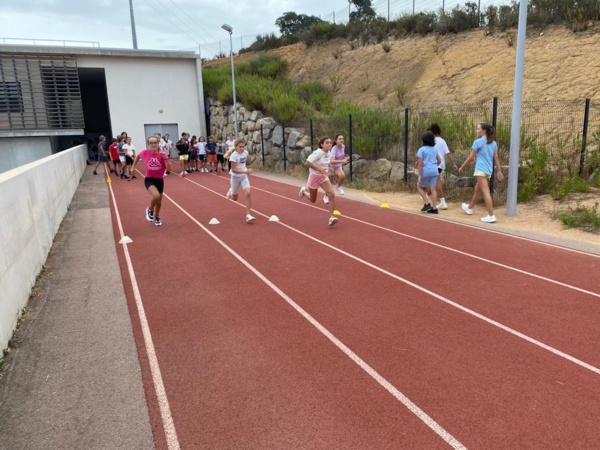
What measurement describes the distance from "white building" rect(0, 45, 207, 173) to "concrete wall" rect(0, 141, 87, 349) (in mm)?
22890

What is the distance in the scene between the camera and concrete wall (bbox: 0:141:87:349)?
4605 millimetres

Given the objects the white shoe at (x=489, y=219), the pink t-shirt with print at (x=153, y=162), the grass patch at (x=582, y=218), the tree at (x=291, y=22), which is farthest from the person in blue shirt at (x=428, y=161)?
the tree at (x=291, y=22)

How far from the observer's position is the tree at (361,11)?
3549 centimetres

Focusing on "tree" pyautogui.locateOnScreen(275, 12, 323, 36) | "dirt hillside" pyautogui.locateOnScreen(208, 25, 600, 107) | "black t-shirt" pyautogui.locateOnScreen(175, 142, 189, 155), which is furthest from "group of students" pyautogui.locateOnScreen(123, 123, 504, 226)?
"tree" pyautogui.locateOnScreen(275, 12, 323, 36)

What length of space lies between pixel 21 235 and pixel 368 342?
4420 millimetres

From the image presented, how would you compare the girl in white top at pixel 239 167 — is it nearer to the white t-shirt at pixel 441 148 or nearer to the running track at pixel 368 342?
the running track at pixel 368 342

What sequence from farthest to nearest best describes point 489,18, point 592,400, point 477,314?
point 489,18 → point 477,314 → point 592,400

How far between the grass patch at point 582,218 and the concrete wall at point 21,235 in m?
9.26

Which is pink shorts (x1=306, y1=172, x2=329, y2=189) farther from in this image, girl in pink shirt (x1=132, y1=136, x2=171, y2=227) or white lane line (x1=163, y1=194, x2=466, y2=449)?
white lane line (x1=163, y1=194, x2=466, y2=449)

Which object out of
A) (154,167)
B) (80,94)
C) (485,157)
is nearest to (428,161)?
(485,157)

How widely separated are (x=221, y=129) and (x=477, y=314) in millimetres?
28444

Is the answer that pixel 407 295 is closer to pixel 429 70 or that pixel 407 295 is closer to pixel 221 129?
pixel 429 70

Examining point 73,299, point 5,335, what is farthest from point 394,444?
point 73,299

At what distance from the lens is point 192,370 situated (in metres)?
3.97
